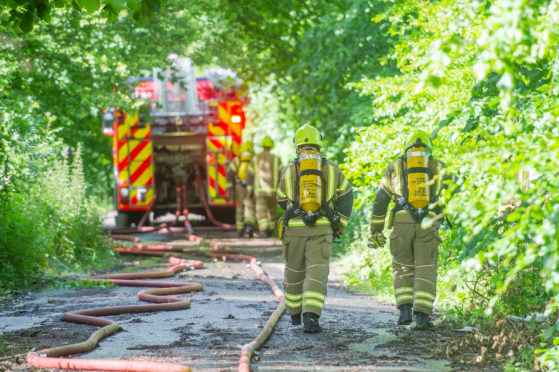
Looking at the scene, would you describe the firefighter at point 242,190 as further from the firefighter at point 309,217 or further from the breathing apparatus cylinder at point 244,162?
the firefighter at point 309,217

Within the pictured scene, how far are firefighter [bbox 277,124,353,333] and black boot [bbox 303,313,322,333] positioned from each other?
0.17 m

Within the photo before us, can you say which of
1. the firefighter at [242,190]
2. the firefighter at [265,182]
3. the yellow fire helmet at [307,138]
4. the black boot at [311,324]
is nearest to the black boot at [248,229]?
the firefighter at [242,190]

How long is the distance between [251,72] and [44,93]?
209 inches

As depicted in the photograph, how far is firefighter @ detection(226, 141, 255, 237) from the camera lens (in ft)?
53.4

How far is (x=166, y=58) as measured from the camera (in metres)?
14.1

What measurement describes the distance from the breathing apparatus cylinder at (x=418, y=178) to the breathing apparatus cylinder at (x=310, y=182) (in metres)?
0.75

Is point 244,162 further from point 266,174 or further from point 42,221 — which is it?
point 42,221

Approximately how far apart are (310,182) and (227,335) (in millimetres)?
1435

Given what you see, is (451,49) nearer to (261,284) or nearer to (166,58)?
(261,284)

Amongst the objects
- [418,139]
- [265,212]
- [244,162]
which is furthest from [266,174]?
[418,139]

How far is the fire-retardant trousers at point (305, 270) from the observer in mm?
6570

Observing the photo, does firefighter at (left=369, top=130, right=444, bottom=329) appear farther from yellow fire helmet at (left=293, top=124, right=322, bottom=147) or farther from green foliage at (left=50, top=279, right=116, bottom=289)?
green foliage at (left=50, top=279, right=116, bottom=289)

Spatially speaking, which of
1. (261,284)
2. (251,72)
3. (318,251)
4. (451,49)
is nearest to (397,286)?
(318,251)

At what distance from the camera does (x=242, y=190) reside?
1639 centimetres
